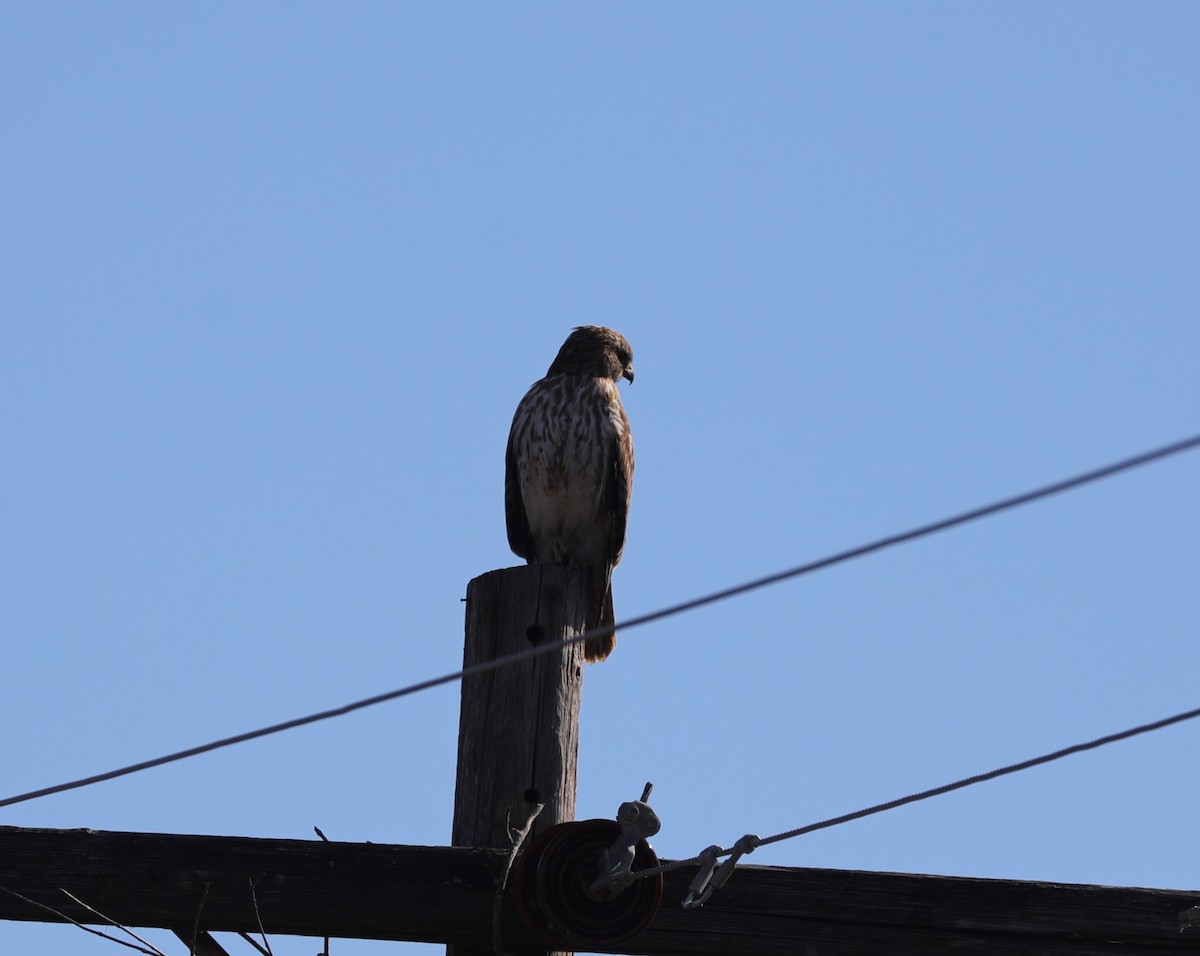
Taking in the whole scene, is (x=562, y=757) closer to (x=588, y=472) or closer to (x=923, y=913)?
(x=923, y=913)

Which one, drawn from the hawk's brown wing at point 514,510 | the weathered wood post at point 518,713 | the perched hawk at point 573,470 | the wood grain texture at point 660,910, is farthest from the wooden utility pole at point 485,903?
the hawk's brown wing at point 514,510

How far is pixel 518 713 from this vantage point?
462 centimetres

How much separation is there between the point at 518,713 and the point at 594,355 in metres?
4.61

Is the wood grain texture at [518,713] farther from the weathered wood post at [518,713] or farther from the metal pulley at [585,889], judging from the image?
the metal pulley at [585,889]

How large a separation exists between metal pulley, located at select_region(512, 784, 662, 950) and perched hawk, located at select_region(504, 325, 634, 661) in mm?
3899

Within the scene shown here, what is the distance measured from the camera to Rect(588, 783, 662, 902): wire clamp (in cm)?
422

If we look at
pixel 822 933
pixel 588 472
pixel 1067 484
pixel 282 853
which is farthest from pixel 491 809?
pixel 588 472

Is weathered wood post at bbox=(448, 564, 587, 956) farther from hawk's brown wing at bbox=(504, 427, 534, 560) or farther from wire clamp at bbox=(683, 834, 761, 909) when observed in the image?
hawk's brown wing at bbox=(504, 427, 534, 560)

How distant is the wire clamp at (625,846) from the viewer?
4.22m

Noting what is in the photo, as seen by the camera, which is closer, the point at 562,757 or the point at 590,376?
the point at 562,757

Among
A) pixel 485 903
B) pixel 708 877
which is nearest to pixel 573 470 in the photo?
pixel 485 903

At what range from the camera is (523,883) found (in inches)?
170

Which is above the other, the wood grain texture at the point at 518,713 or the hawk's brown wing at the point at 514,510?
the hawk's brown wing at the point at 514,510

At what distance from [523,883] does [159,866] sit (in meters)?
0.80
